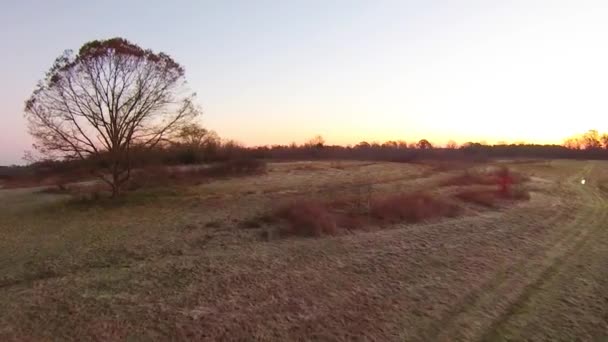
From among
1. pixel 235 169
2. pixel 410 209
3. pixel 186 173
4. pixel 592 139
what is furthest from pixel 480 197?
pixel 592 139

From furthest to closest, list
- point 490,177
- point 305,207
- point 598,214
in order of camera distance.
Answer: point 490,177 < point 598,214 < point 305,207

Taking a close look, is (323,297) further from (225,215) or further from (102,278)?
(225,215)

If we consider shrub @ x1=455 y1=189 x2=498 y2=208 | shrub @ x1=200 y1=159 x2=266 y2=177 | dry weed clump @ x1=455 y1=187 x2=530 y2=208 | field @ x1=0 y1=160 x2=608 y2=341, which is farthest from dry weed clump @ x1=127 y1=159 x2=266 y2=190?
dry weed clump @ x1=455 y1=187 x2=530 y2=208

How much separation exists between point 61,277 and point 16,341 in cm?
367

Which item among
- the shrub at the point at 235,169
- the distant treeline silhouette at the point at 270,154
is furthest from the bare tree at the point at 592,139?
the shrub at the point at 235,169

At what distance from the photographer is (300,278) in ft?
33.9

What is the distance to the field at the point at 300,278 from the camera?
756 centimetres

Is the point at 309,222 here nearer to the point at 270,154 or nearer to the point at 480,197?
the point at 480,197

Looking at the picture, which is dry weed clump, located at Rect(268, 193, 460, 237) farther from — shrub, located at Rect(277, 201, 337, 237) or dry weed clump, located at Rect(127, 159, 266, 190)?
dry weed clump, located at Rect(127, 159, 266, 190)

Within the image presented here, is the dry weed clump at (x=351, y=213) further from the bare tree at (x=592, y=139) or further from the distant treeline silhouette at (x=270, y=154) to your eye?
the bare tree at (x=592, y=139)

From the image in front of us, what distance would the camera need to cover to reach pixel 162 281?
33.0ft

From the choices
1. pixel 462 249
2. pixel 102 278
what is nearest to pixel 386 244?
pixel 462 249

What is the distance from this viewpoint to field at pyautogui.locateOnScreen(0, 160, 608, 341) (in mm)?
7565

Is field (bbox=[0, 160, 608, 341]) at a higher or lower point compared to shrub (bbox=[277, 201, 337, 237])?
lower
